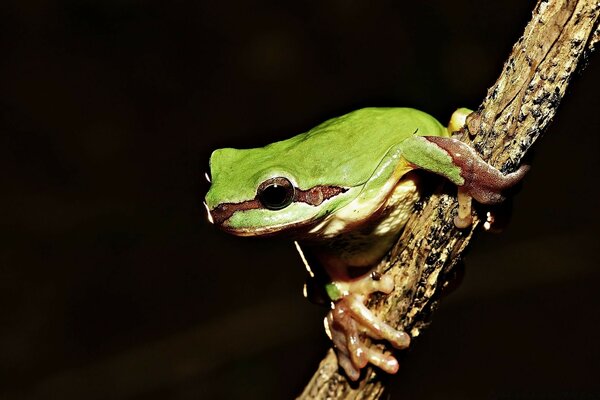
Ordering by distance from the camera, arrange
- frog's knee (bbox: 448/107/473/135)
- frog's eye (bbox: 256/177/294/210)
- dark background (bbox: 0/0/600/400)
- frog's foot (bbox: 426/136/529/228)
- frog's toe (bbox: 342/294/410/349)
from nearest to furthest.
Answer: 1. frog's foot (bbox: 426/136/529/228)
2. frog's eye (bbox: 256/177/294/210)
3. frog's knee (bbox: 448/107/473/135)
4. frog's toe (bbox: 342/294/410/349)
5. dark background (bbox: 0/0/600/400)

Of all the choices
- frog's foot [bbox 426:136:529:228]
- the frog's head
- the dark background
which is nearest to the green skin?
the frog's head

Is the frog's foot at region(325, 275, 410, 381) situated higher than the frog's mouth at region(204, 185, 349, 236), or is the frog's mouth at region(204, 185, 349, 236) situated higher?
the frog's mouth at region(204, 185, 349, 236)

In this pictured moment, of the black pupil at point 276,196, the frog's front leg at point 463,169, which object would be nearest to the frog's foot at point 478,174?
the frog's front leg at point 463,169

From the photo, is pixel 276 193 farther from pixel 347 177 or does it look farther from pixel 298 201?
pixel 347 177

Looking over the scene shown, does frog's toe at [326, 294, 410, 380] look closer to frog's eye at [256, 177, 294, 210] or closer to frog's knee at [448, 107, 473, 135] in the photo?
frog's eye at [256, 177, 294, 210]

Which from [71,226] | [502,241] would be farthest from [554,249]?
[71,226]

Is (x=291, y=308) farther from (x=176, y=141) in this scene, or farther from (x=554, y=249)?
(x=554, y=249)

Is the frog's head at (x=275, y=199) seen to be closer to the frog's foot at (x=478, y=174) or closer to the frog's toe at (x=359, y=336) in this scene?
the frog's foot at (x=478, y=174)
